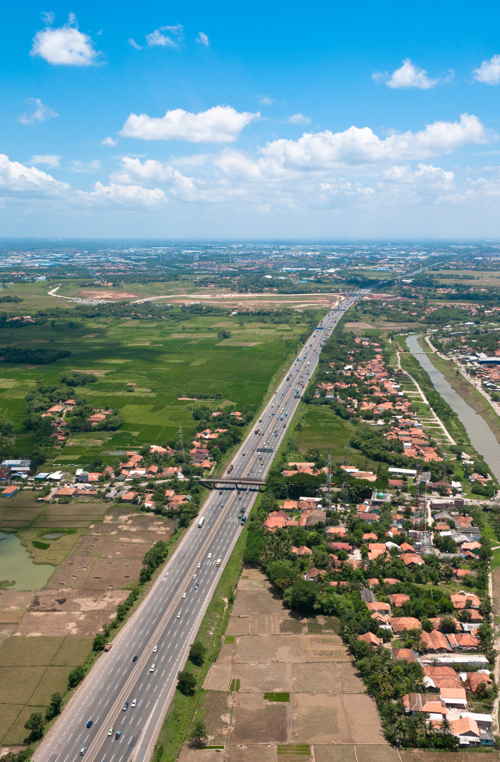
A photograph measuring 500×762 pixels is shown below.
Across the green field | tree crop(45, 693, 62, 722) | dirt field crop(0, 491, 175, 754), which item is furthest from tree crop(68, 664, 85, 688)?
the green field

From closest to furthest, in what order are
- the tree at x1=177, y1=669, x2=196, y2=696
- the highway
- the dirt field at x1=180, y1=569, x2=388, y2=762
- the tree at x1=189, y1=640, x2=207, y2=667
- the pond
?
the dirt field at x1=180, y1=569, x2=388, y2=762 → the highway → the tree at x1=177, y1=669, x2=196, y2=696 → the tree at x1=189, y1=640, x2=207, y2=667 → the pond

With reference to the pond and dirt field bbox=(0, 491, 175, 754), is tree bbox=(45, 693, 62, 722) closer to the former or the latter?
dirt field bbox=(0, 491, 175, 754)

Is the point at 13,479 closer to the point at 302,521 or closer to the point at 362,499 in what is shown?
the point at 302,521

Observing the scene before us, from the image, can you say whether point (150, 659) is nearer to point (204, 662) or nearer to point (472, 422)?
point (204, 662)

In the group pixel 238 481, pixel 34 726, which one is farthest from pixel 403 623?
pixel 34 726

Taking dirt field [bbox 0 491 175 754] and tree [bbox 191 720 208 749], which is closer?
tree [bbox 191 720 208 749]

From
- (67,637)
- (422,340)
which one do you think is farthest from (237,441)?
(422,340)
